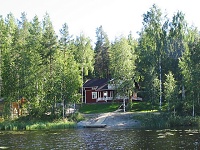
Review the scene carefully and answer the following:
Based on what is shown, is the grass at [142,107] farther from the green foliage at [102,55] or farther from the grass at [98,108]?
the green foliage at [102,55]

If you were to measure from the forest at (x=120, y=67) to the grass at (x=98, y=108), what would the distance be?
533 centimetres

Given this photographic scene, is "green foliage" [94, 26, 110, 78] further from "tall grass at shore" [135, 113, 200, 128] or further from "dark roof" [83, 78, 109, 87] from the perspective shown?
"tall grass at shore" [135, 113, 200, 128]

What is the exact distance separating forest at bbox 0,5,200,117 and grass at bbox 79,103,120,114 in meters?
5.33

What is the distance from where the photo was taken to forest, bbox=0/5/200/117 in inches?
1855

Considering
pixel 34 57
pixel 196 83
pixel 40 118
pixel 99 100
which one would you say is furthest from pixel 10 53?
pixel 196 83

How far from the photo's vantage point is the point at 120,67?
54500 mm

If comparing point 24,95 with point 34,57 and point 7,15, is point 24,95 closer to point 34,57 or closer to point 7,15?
point 34,57

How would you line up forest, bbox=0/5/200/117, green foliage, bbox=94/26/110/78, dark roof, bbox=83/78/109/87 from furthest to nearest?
1. green foliage, bbox=94/26/110/78
2. dark roof, bbox=83/78/109/87
3. forest, bbox=0/5/200/117

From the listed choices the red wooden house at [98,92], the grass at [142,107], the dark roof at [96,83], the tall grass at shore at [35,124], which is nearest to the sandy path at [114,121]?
the tall grass at shore at [35,124]

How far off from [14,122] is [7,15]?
3627cm

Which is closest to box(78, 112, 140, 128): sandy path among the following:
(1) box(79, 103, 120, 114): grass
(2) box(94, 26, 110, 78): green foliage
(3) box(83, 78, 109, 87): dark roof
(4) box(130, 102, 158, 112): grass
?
(4) box(130, 102, 158, 112): grass

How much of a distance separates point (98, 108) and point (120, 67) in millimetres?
9347

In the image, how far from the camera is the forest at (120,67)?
47125 mm

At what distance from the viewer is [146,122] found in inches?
1719
